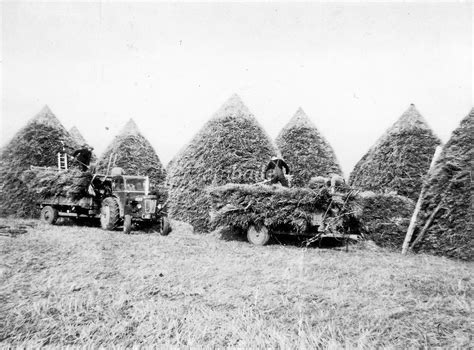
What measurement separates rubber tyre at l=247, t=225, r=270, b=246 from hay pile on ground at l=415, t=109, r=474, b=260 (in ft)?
12.0

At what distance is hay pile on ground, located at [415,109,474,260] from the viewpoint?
7242mm

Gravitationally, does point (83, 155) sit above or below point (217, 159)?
above

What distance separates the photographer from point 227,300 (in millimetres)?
4445

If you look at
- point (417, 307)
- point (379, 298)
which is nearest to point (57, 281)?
point (379, 298)

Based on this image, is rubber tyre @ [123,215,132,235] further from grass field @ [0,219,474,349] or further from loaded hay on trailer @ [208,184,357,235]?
grass field @ [0,219,474,349]

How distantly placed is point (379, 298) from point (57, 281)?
176 inches

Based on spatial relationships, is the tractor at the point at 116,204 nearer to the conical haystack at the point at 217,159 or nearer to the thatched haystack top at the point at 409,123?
the conical haystack at the point at 217,159

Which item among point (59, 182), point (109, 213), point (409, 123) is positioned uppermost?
point (409, 123)

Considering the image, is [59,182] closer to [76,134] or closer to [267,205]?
[267,205]

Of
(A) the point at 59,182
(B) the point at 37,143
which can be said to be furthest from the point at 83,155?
(B) the point at 37,143

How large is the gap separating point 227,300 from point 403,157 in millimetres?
10170

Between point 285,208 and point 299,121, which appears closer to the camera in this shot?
point 285,208

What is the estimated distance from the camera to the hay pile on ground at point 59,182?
11.1m

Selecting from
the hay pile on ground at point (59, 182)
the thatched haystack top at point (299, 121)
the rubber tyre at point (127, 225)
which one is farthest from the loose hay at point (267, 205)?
the thatched haystack top at point (299, 121)
